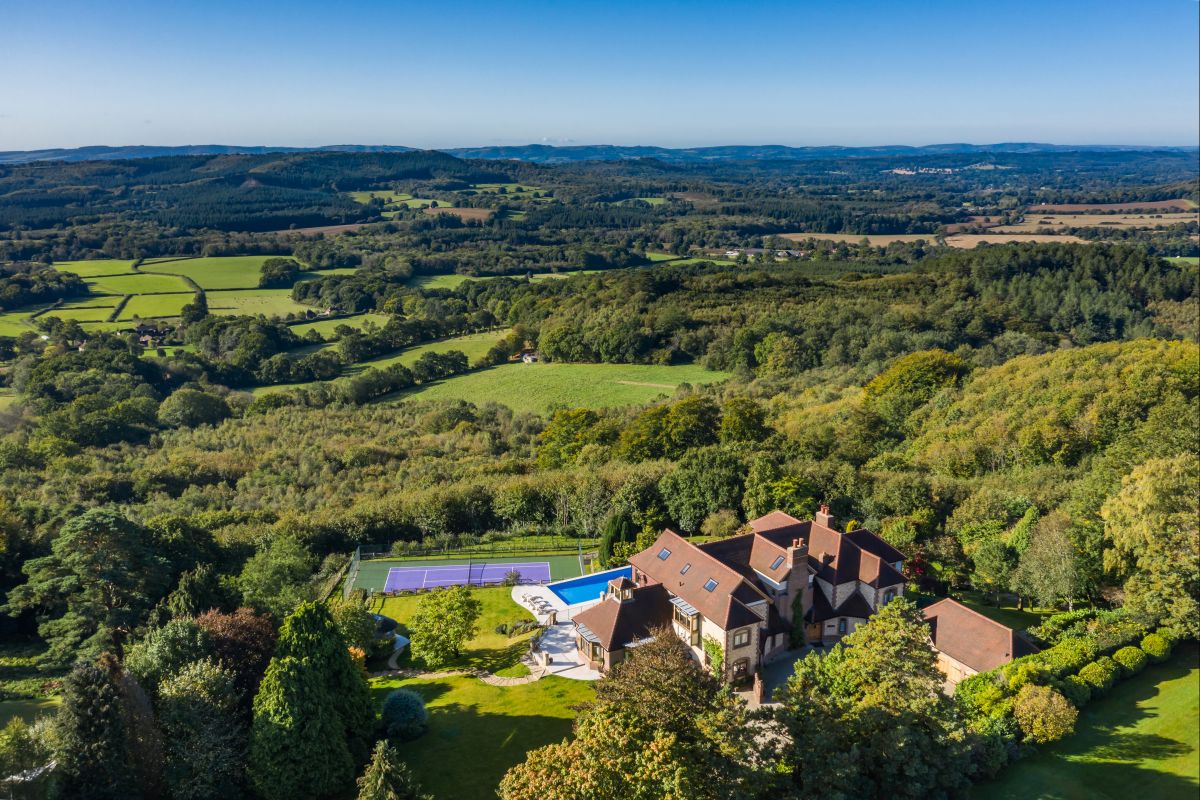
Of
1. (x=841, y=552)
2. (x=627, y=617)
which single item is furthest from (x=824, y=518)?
(x=627, y=617)

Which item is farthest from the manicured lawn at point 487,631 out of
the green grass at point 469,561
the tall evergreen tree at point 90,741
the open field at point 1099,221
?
the open field at point 1099,221

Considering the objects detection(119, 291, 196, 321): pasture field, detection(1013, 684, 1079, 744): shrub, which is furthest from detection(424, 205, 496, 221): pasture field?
detection(1013, 684, 1079, 744): shrub

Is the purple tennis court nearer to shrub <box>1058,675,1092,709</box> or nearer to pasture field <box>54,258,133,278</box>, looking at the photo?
shrub <box>1058,675,1092,709</box>

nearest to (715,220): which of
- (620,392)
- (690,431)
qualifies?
(620,392)

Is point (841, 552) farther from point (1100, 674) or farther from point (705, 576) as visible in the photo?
point (1100, 674)

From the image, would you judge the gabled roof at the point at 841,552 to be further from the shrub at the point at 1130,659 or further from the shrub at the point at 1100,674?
the shrub at the point at 1130,659
